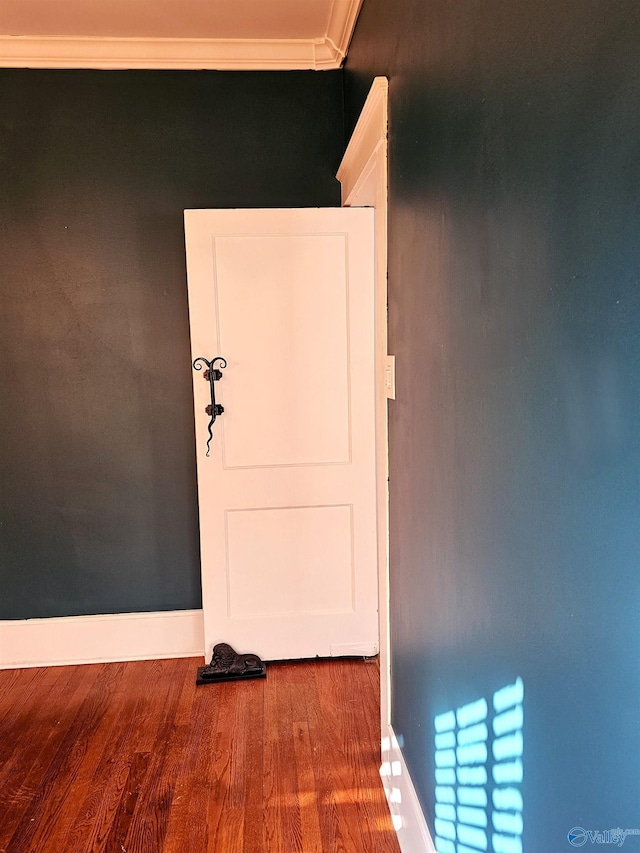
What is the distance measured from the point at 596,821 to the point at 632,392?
0.53 metres

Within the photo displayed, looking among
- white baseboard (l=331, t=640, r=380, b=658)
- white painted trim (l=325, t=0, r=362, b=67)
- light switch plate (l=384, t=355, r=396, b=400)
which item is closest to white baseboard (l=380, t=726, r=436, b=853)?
white baseboard (l=331, t=640, r=380, b=658)

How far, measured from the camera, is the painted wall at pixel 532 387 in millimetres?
672

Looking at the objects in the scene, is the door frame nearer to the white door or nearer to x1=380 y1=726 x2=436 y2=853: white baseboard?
x1=380 y1=726 x2=436 y2=853: white baseboard

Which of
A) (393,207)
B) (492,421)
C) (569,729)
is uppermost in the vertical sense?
(393,207)

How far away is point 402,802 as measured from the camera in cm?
175

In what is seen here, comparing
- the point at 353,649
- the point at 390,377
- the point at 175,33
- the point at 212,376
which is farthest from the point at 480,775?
the point at 175,33

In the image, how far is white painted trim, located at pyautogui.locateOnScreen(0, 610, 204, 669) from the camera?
9.47 feet

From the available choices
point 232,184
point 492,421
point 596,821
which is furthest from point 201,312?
point 596,821

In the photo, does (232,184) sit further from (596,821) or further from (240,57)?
(596,821)

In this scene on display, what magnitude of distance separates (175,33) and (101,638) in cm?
271

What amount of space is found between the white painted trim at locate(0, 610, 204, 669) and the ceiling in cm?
249

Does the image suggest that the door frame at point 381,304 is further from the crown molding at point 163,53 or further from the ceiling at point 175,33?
the crown molding at point 163,53

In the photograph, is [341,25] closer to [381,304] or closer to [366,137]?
[366,137]

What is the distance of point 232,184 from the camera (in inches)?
111
